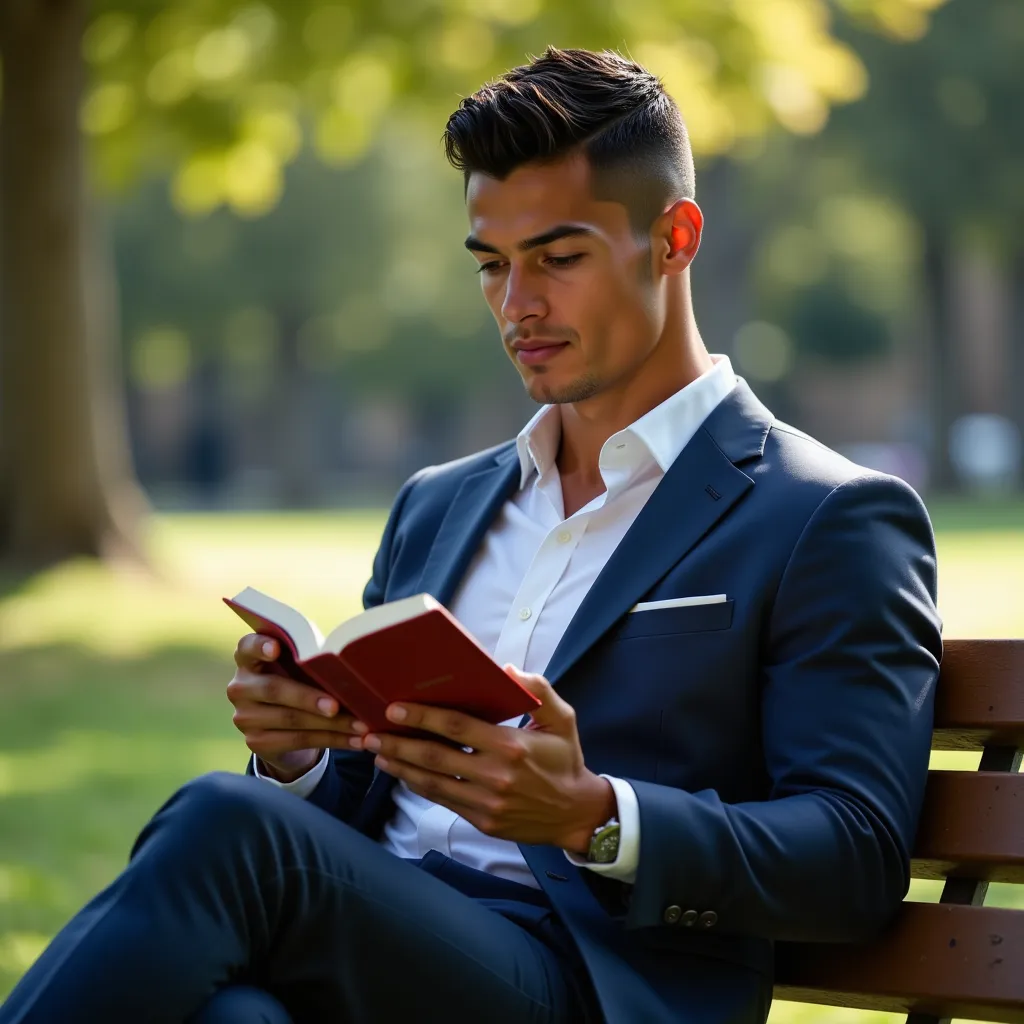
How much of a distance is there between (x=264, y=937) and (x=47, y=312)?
36.3ft

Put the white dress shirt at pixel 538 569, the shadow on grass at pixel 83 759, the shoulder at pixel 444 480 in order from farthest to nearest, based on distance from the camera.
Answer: the shadow on grass at pixel 83 759
the shoulder at pixel 444 480
the white dress shirt at pixel 538 569

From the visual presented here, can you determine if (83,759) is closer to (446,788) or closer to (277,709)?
(277,709)

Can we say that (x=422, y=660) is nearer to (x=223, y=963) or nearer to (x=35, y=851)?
(x=223, y=963)

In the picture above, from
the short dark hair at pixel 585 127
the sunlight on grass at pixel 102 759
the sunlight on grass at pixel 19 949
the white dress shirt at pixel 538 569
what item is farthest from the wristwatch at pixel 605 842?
the sunlight on grass at pixel 102 759

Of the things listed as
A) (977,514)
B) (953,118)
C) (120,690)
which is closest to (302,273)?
(953,118)

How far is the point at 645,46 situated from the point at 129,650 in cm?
592

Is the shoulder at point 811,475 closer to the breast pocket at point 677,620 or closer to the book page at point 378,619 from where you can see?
the breast pocket at point 677,620

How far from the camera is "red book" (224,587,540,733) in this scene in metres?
2.24

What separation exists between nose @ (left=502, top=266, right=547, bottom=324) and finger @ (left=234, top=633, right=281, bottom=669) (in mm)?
787

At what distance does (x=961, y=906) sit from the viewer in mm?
2627

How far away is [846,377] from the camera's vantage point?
53.2m

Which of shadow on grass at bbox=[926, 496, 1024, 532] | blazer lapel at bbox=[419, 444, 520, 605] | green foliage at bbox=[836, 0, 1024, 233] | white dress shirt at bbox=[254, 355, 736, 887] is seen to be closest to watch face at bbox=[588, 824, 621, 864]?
white dress shirt at bbox=[254, 355, 736, 887]

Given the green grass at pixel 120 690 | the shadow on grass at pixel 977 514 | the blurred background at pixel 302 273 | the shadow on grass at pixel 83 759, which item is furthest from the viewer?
the shadow on grass at pixel 977 514

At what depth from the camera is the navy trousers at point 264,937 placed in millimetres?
2209
